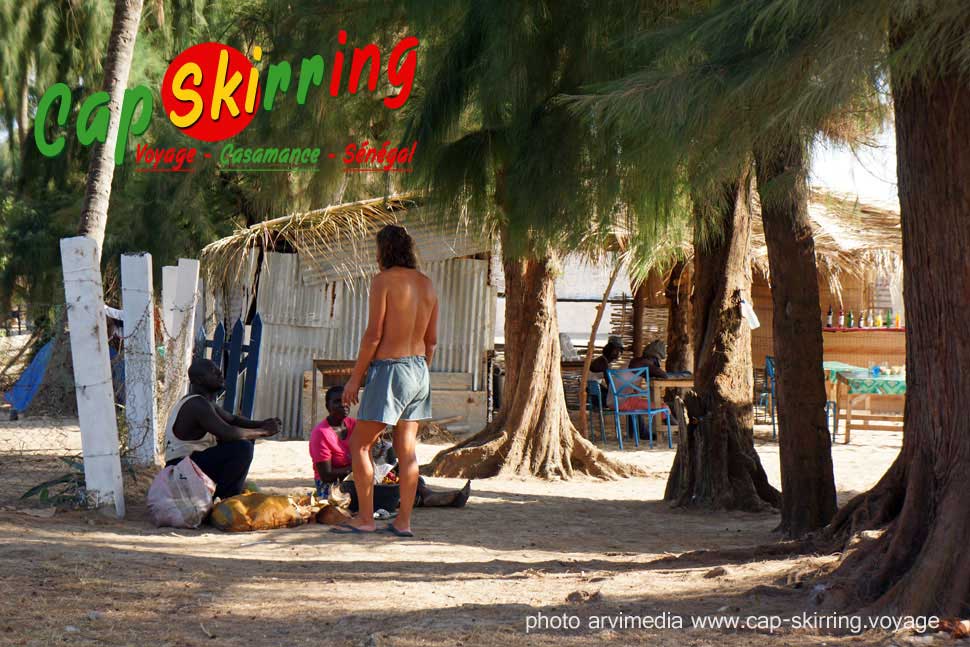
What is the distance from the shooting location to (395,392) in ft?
16.8

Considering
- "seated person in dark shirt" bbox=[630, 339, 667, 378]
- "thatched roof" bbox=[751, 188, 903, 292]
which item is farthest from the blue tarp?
"thatched roof" bbox=[751, 188, 903, 292]

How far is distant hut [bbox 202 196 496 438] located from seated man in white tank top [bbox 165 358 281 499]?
18.5 feet

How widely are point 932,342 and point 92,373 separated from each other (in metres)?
4.32

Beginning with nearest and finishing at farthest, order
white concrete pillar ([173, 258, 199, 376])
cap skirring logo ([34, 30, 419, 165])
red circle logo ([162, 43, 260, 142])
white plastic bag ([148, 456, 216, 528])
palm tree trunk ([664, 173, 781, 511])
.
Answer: white plastic bag ([148, 456, 216, 528]), palm tree trunk ([664, 173, 781, 511]), white concrete pillar ([173, 258, 199, 376]), cap skirring logo ([34, 30, 419, 165]), red circle logo ([162, 43, 260, 142])

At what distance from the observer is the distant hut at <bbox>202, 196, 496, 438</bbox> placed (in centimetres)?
1150

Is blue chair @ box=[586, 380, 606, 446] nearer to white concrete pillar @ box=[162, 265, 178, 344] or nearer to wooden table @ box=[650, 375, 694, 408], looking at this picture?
wooden table @ box=[650, 375, 694, 408]

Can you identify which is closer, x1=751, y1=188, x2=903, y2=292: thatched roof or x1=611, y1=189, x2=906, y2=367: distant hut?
x1=751, y1=188, x2=903, y2=292: thatched roof

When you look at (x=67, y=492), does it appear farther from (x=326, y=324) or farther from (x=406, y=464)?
(x=326, y=324)

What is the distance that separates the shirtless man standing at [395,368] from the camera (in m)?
5.11

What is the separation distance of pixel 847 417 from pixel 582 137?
22.7 feet

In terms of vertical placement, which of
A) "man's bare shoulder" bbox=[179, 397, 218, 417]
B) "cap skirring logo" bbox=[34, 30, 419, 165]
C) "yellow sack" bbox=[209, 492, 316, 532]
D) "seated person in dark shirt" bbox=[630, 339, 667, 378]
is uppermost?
"cap skirring logo" bbox=[34, 30, 419, 165]

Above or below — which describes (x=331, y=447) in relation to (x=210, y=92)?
below

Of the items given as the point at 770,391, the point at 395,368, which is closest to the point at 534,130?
the point at 395,368

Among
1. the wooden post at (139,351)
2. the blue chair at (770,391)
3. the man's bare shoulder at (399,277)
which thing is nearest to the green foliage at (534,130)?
the man's bare shoulder at (399,277)
